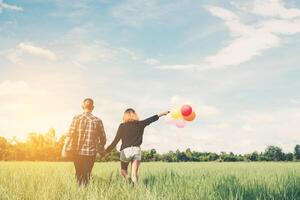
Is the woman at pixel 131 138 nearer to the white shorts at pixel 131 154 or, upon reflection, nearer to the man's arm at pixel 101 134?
the white shorts at pixel 131 154

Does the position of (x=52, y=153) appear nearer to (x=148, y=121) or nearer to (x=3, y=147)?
(x=3, y=147)

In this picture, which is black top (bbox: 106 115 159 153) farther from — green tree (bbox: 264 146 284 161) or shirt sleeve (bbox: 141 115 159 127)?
green tree (bbox: 264 146 284 161)

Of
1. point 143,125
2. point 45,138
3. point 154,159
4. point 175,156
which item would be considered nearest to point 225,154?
point 175,156

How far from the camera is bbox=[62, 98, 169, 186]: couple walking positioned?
8797 mm

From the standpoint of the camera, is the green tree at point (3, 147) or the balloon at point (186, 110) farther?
the green tree at point (3, 147)

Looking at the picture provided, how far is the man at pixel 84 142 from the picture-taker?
8773 mm

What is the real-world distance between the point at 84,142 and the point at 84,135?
0.49ft

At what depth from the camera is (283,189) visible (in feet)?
27.2

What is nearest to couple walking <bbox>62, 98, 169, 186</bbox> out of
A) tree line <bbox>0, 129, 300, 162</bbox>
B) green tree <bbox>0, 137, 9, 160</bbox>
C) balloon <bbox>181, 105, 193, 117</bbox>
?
balloon <bbox>181, 105, 193, 117</bbox>

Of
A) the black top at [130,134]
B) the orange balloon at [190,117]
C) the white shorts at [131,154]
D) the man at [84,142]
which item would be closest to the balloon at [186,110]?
the orange balloon at [190,117]

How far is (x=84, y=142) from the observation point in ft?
29.0

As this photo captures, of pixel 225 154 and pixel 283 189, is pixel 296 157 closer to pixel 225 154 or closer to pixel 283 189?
pixel 225 154

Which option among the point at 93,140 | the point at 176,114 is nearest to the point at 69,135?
the point at 93,140

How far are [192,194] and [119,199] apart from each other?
130cm
